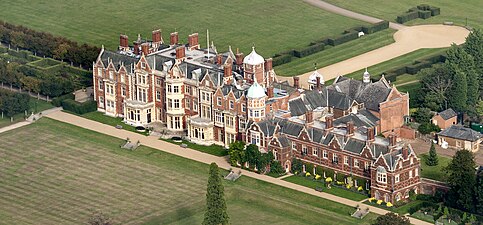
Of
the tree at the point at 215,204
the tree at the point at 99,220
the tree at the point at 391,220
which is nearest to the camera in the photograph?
the tree at the point at 215,204

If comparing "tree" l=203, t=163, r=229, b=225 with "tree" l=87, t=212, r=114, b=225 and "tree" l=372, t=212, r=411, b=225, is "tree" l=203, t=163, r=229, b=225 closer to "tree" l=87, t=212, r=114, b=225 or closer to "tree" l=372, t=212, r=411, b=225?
"tree" l=87, t=212, r=114, b=225

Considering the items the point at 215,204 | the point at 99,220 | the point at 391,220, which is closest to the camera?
the point at 215,204

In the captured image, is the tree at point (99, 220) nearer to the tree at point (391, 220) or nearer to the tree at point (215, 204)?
the tree at point (215, 204)

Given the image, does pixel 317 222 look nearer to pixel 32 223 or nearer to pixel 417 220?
pixel 417 220

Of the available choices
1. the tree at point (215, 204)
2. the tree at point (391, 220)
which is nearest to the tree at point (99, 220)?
the tree at point (215, 204)

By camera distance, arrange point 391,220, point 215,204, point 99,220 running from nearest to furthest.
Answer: point 215,204, point 391,220, point 99,220

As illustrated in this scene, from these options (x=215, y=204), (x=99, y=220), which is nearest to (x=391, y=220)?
(x=215, y=204)

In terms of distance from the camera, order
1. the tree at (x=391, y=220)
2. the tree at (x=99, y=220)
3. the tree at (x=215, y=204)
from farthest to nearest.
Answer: the tree at (x=99, y=220), the tree at (x=391, y=220), the tree at (x=215, y=204)

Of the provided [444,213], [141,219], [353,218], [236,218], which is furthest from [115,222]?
[444,213]

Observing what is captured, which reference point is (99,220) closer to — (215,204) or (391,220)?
(215,204)
